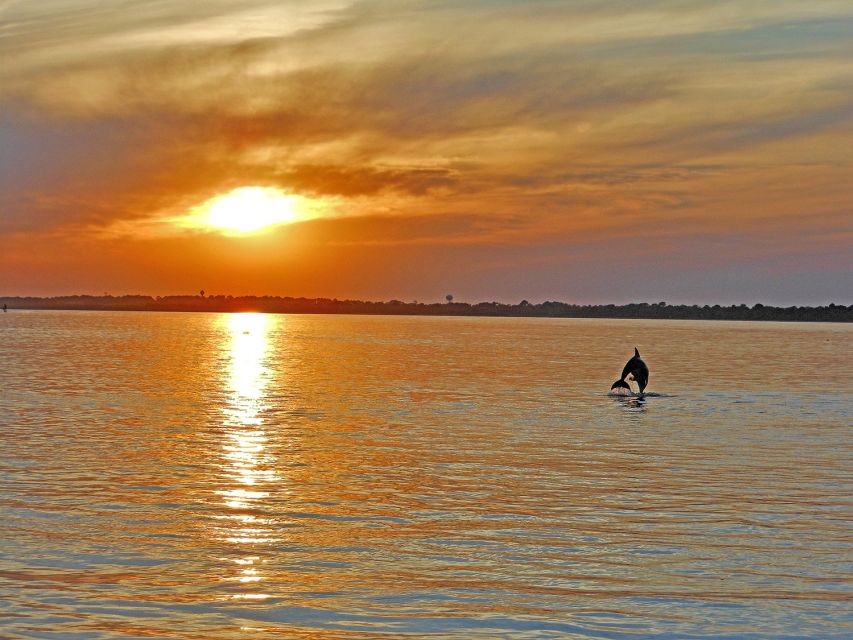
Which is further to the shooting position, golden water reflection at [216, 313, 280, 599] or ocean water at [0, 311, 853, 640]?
golden water reflection at [216, 313, 280, 599]

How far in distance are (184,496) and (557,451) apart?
29.1 feet

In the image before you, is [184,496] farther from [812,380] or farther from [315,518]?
[812,380]

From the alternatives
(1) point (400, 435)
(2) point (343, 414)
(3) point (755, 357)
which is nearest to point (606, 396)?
(2) point (343, 414)

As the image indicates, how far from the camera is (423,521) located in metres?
14.1

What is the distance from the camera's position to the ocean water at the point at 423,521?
9727 mm

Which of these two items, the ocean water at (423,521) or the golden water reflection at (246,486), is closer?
the ocean water at (423,521)

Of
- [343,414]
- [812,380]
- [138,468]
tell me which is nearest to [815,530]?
[138,468]

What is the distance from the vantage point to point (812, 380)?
4597 cm

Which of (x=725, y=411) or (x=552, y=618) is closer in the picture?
(x=552, y=618)

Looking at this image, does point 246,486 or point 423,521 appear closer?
point 423,521

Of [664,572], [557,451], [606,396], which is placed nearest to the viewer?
[664,572]

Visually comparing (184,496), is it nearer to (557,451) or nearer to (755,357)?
(557,451)

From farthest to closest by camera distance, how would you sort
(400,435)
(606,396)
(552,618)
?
1. (606,396)
2. (400,435)
3. (552,618)

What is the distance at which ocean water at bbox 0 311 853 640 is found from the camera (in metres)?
9.73
